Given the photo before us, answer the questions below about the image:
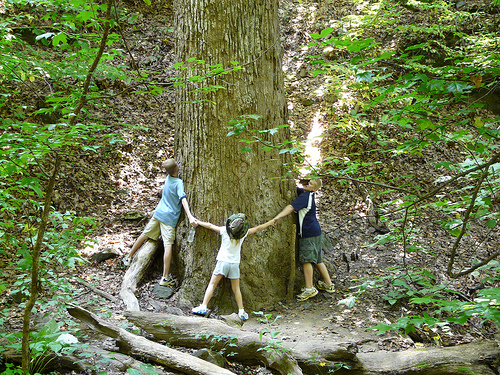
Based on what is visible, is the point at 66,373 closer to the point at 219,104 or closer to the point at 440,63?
the point at 219,104

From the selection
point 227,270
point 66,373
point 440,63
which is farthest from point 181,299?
point 440,63

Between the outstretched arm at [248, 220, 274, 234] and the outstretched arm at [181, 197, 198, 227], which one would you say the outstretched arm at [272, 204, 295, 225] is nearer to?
the outstretched arm at [248, 220, 274, 234]

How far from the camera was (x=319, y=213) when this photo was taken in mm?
7801

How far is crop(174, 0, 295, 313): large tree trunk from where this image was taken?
4.77 m

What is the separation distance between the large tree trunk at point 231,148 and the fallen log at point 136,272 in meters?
0.49

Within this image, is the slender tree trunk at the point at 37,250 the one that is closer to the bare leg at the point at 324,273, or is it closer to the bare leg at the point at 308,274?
the bare leg at the point at 308,274

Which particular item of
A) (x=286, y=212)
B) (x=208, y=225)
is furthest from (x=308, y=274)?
(x=208, y=225)

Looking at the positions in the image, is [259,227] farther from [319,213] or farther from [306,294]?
[319,213]

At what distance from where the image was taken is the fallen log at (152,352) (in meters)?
3.07

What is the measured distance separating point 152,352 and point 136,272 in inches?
80.4

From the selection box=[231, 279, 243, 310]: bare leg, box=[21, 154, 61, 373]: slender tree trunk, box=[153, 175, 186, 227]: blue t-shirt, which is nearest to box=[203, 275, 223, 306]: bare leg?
box=[231, 279, 243, 310]: bare leg

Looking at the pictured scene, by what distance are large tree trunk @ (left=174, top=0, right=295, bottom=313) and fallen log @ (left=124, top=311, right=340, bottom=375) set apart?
3.61 feet

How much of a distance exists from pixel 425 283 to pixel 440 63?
10212mm

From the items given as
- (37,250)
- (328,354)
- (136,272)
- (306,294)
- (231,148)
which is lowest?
(306,294)
